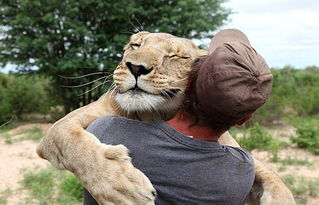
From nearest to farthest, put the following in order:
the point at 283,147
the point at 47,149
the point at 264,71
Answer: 1. the point at 264,71
2. the point at 47,149
3. the point at 283,147

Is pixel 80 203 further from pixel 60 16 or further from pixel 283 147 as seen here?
pixel 60 16

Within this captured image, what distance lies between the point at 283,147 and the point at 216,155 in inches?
341

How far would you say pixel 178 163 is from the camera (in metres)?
1.65

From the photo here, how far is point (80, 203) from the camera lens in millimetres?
5961

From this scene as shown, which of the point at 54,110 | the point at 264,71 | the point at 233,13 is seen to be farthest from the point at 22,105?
the point at 264,71

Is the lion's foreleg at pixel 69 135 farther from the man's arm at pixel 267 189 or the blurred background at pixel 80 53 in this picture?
the blurred background at pixel 80 53

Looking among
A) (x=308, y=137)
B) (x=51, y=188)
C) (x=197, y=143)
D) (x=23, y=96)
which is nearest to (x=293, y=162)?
(x=308, y=137)

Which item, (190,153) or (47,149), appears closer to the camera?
(190,153)

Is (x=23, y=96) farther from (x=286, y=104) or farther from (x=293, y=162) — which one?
(x=293, y=162)

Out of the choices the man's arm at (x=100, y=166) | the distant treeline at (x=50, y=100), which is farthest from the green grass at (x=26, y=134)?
the man's arm at (x=100, y=166)

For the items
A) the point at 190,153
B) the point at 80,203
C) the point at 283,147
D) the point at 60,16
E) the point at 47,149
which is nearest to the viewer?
the point at 190,153

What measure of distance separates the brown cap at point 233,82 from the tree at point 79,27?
10978 mm

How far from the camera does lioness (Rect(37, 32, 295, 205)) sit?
5.56ft

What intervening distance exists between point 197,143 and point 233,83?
0.33 metres
